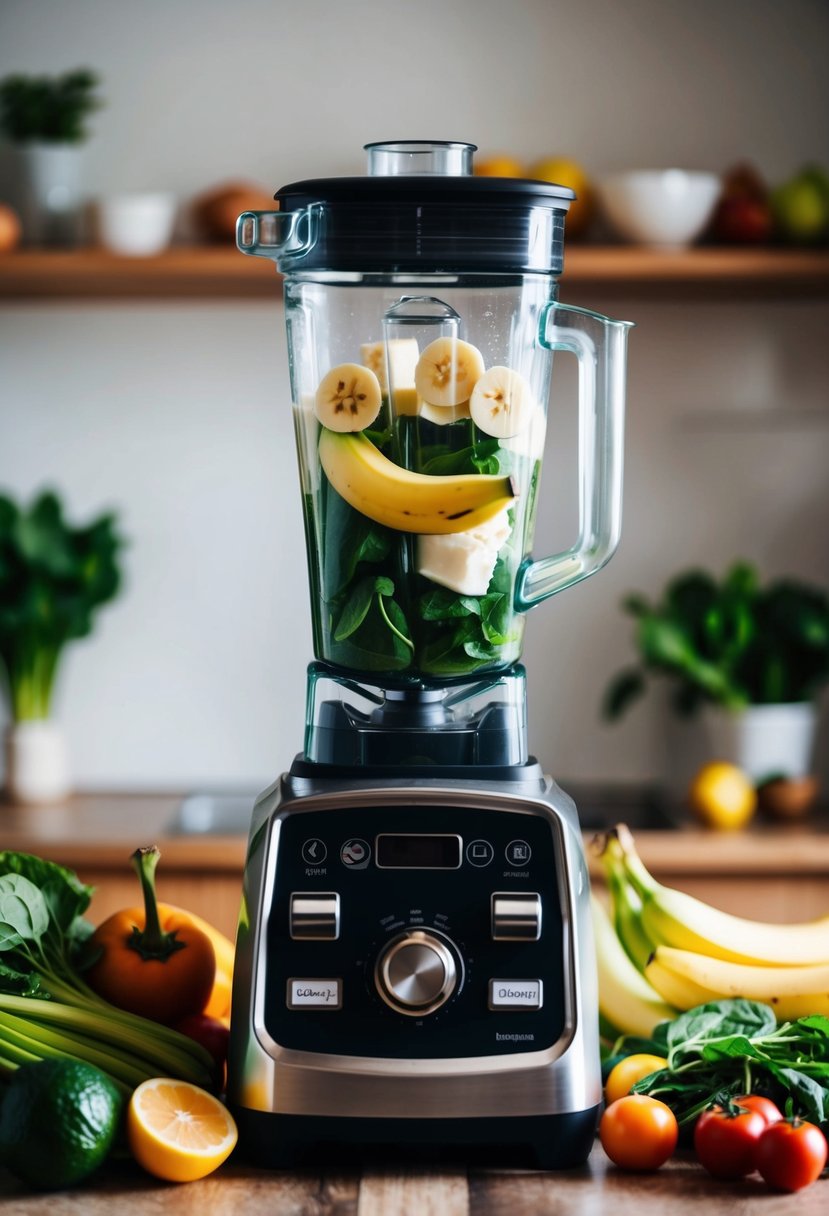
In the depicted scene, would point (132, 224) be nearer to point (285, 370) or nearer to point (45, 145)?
point (45, 145)

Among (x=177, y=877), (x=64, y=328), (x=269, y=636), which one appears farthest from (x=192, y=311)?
(x=177, y=877)

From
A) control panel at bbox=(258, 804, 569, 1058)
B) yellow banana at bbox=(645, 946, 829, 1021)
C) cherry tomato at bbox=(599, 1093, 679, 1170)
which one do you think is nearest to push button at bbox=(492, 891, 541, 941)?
control panel at bbox=(258, 804, 569, 1058)

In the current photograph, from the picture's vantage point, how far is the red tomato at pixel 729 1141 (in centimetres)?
78

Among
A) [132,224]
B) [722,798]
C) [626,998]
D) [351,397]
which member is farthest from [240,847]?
[351,397]

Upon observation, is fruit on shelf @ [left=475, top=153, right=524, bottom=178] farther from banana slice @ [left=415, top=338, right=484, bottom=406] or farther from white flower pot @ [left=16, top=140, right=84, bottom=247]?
banana slice @ [left=415, top=338, right=484, bottom=406]

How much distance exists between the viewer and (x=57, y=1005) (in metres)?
0.84

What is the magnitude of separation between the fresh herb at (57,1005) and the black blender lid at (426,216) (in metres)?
0.42

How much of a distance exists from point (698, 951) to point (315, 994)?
337 millimetres

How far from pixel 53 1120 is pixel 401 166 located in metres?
0.58

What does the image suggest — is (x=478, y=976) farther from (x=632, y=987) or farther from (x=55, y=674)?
(x=55, y=674)

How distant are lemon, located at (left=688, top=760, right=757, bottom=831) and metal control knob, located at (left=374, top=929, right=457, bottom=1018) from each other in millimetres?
1476

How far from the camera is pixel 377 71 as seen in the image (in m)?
2.44

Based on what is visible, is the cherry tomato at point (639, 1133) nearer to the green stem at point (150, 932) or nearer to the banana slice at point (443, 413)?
the green stem at point (150, 932)

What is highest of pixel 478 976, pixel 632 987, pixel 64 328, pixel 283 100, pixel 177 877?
pixel 283 100
